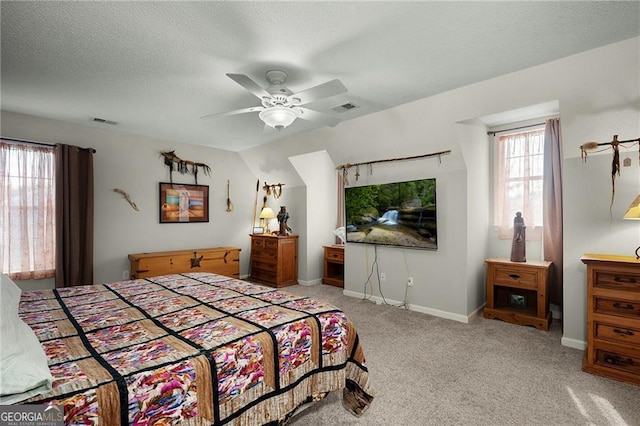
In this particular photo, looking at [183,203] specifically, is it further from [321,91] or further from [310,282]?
[321,91]

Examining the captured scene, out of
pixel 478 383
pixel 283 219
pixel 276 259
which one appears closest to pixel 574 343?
pixel 478 383

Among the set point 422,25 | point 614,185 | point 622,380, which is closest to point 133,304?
point 422,25

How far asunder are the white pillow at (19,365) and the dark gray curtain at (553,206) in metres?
4.26

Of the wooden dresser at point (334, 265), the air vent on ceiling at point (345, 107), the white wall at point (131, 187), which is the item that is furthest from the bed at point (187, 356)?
the wooden dresser at point (334, 265)

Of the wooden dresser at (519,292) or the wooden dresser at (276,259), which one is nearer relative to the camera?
the wooden dresser at (519,292)

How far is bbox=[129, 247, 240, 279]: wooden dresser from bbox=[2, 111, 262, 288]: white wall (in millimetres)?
247

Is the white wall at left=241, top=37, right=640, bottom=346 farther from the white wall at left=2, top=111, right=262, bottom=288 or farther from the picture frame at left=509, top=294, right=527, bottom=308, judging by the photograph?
the white wall at left=2, top=111, right=262, bottom=288

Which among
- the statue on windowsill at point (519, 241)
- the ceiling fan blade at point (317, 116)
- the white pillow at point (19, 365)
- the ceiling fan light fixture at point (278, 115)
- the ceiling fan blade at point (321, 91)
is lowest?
the white pillow at point (19, 365)

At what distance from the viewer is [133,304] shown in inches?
79.4

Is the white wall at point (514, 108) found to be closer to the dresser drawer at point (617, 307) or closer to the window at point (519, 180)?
the window at point (519, 180)

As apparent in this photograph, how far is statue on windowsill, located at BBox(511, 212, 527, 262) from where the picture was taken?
3.38 metres

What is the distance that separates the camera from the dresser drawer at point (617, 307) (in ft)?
7.22

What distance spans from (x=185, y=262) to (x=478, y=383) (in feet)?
13.1

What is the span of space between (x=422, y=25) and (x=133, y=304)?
2605mm
